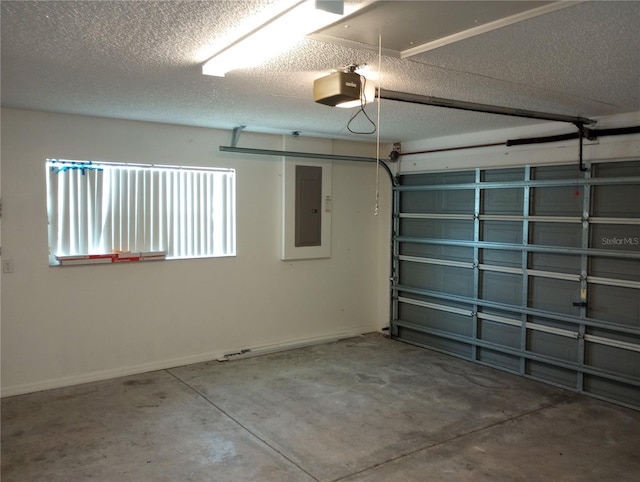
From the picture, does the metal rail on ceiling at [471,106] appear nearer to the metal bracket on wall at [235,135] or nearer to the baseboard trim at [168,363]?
the metal bracket on wall at [235,135]

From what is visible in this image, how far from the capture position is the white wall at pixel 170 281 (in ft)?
13.6

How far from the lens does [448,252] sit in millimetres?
5445

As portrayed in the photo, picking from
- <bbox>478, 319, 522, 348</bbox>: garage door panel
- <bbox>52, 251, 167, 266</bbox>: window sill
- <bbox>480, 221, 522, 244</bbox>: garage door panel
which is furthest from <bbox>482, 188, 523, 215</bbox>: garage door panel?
<bbox>52, 251, 167, 266</bbox>: window sill

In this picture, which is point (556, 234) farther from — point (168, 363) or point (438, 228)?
point (168, 363)

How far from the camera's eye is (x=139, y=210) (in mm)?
Answer: 4688

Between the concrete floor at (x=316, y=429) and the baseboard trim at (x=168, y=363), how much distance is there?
0.10m

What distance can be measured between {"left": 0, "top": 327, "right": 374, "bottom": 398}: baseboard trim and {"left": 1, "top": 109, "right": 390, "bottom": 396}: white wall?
1 centimetres

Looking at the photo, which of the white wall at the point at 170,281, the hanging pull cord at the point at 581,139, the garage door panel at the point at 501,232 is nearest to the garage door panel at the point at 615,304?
the garage door panel at the point at 501,232

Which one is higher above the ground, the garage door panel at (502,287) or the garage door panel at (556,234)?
the garage door panel at (556,234)

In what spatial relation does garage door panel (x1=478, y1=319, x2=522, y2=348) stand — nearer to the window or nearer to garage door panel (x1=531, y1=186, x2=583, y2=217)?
garage door panel (x1=531, y1=186, x2=583, y2=217)

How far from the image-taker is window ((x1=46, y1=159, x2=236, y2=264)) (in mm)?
4336

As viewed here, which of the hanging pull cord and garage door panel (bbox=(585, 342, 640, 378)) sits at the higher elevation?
the hanging pull cord

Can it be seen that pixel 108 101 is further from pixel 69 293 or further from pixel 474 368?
pixel 474 368

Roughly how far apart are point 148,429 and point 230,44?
261 centimetres
